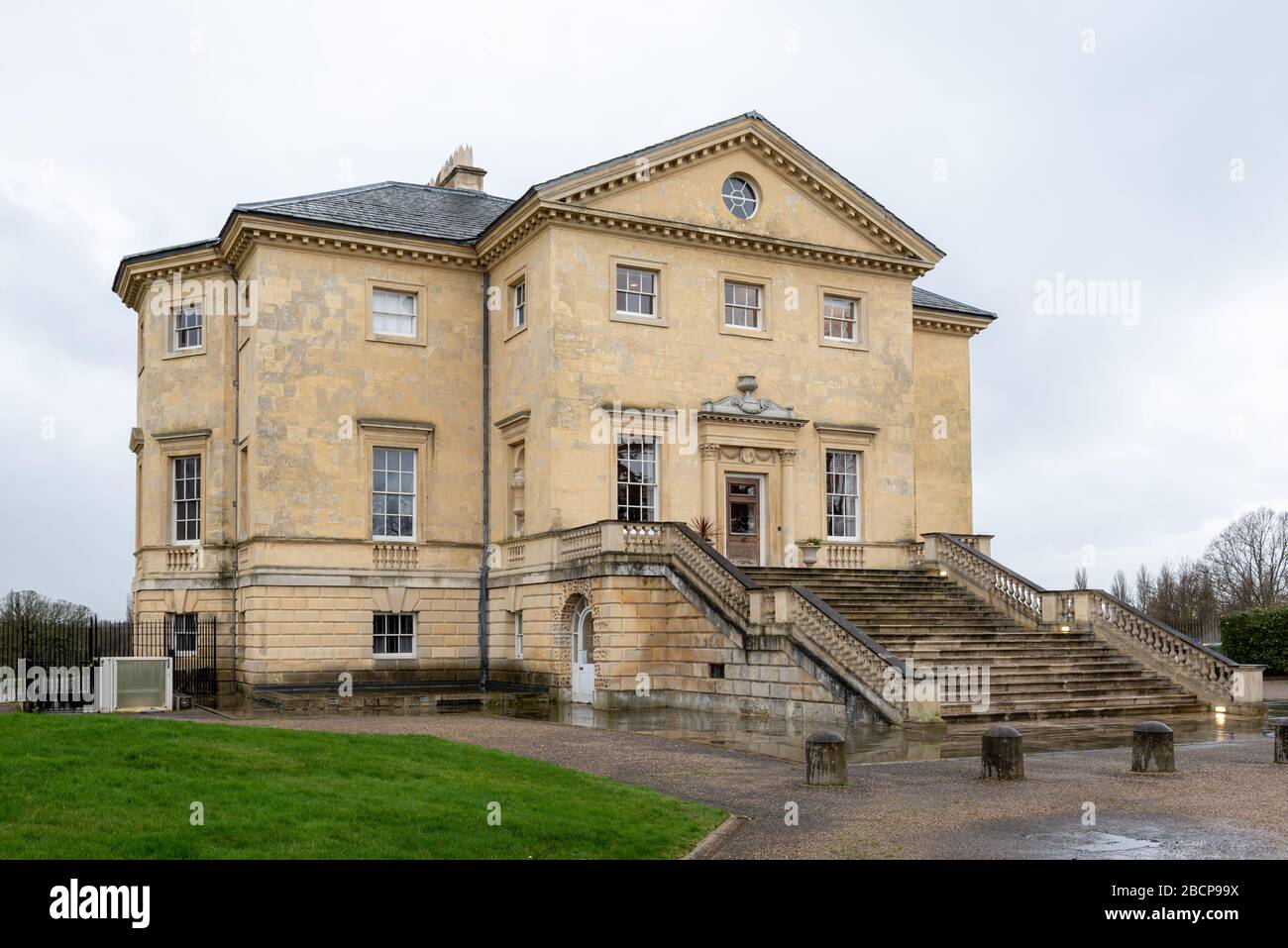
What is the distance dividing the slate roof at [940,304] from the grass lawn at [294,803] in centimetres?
2621

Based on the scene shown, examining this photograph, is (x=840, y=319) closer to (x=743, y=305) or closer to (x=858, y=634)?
(x=743, y=305)

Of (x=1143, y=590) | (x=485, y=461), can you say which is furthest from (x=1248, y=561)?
(x=485, y=461)

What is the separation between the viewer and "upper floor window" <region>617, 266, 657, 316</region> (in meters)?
30.1

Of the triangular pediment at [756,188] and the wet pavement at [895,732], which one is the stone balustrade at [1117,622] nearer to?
the wet pavement at [895,732]

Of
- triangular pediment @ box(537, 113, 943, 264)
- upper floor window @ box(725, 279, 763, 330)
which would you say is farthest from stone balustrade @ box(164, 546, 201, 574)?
upper floor window @ box(725, 279, 763, 330)

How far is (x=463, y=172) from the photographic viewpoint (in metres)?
38.7
